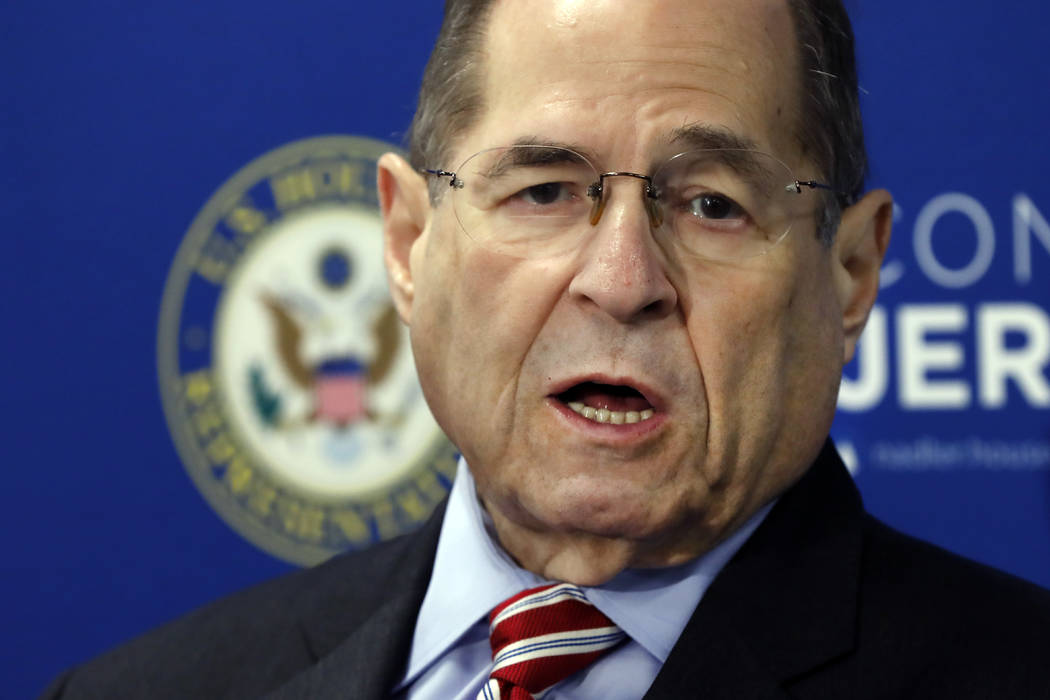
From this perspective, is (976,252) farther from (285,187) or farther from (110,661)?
(110,661)

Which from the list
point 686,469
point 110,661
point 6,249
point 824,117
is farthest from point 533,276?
point 6,249

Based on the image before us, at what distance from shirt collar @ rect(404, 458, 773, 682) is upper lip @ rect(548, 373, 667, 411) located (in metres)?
0.24

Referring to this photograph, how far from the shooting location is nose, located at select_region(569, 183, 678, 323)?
4.14 feet

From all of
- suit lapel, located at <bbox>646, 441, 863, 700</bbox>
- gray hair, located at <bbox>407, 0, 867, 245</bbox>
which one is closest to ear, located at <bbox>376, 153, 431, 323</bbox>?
gray hair, located at <bbox>407, 0, 867, 245</bbox>

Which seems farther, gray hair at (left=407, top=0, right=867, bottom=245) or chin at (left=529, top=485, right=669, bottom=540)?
gray hair at (left=407, top=0, right=867, bottom=245)

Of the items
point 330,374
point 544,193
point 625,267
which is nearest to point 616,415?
point 625,267

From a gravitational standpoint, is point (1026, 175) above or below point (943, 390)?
above

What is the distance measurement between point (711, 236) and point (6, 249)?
195cm

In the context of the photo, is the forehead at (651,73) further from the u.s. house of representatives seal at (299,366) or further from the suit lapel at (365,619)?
the u.s. house of representatives seal at (299,366)

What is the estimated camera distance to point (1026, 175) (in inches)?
93.6

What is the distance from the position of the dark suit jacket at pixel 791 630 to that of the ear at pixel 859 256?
0.61 feet

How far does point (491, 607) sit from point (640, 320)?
0.44m

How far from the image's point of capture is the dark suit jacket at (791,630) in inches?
51.9

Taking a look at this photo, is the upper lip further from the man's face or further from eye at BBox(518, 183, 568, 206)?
eye at BBox(518, 183, 568, 206)
